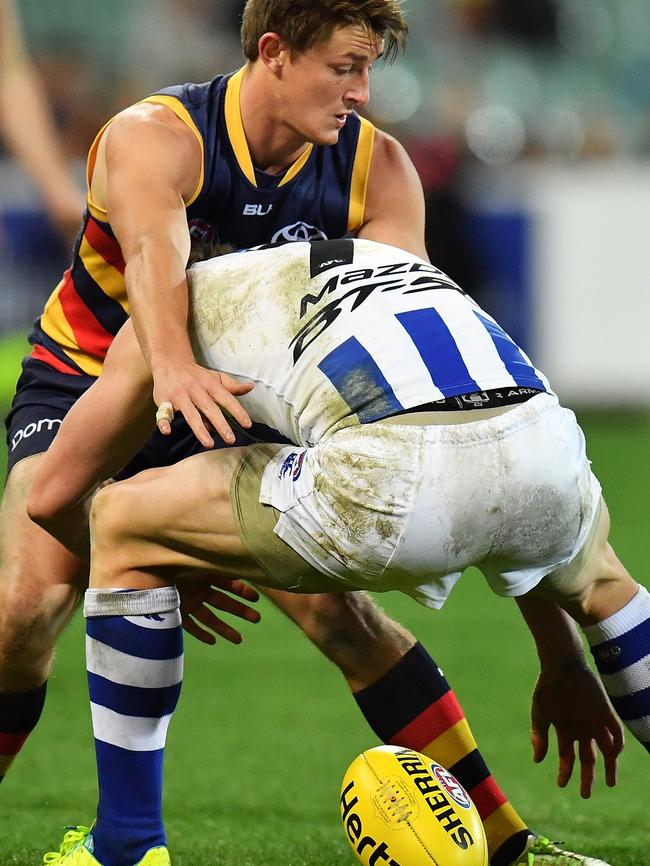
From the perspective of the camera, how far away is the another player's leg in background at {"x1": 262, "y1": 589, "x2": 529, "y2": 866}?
365cm

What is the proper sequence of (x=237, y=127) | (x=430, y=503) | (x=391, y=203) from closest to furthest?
(x=430, y=503) < (x=237, y=127) < (x=391, y=203)

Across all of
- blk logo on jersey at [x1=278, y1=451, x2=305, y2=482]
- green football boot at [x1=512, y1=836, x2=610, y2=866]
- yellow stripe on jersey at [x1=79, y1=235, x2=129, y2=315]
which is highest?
blk logo on jersey at [x1=278, y1=451, x2=305, y2=482]

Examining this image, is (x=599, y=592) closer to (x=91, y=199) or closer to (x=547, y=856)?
(x=547, y=856)

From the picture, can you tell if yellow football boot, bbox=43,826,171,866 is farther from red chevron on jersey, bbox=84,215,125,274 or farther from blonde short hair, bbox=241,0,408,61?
blonde short hair, bbox=241,0,408,61

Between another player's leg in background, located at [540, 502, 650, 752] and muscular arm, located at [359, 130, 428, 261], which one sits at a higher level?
muscular arm, located at [359, 130, 428, 261]

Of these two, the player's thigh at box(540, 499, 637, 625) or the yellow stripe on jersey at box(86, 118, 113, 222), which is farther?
the yellow stripe on jersey at box(86, 118, 113, 222)

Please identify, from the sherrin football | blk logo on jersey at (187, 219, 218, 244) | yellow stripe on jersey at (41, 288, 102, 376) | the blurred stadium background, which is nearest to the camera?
the sherrin football

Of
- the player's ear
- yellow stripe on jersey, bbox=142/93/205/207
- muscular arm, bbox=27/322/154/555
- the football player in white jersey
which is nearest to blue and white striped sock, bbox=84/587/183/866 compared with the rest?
the football player in white jersey

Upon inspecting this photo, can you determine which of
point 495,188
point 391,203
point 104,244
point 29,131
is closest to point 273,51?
point 391,203

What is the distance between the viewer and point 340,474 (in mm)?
2854

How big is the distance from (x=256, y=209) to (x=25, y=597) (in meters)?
1.16

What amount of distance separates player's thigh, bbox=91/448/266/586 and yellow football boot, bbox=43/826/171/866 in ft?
1.87

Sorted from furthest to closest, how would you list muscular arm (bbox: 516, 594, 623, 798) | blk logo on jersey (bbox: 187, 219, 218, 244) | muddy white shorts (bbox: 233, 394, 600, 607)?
blk logo on jersey (bbox: 187, 219, 218, 244)
muscular arm (bbox: 516, 594, 623, 798)
muddy white shorts (bbox: 233, 394, 600, 607)

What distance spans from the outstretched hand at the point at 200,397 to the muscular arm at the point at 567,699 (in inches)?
35.1
